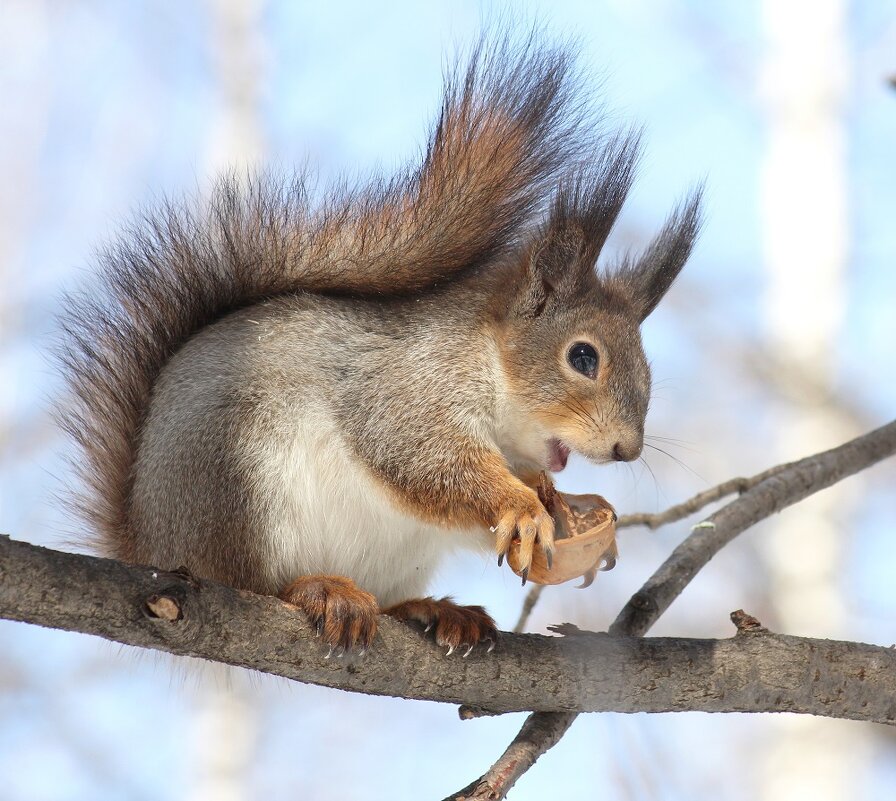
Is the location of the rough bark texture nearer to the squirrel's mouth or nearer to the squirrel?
the squirrel

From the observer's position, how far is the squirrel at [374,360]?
88.5 inches

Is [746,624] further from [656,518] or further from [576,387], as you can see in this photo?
[576,387]

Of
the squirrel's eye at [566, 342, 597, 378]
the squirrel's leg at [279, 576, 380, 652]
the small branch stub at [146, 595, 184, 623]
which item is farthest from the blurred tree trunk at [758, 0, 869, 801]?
the small branch stub at [146, 595, 184, 623]

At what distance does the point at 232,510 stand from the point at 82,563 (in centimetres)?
58

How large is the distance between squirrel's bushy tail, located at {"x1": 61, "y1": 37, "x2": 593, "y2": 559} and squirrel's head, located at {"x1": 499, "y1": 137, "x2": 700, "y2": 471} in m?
0.09

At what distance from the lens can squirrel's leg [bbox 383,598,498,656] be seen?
Answer: 210 centimetres

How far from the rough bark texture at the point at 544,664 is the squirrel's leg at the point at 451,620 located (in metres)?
0.03

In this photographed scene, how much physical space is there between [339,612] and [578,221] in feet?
3.54

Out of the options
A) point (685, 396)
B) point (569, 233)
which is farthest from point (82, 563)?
point (685, 396)

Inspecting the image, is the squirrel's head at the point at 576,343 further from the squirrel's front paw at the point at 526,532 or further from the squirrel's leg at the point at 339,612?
the squirrel's leg at the point at 339,612

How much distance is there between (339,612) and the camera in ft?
6.45

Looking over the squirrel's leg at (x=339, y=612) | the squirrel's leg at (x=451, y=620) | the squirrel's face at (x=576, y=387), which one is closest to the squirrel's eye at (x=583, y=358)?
the squirrel's face at (x=576, y=387)

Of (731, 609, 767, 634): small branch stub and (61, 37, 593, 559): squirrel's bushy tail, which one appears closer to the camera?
(731, 609, 767, 634): small branch stub

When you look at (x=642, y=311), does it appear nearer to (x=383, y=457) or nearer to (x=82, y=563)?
(x=383, y=457)
